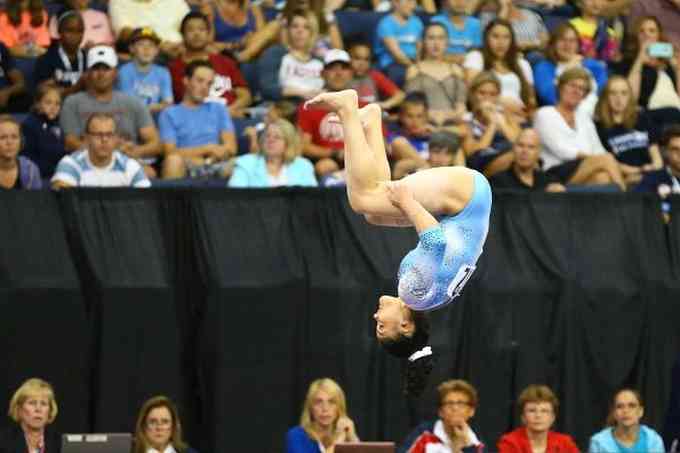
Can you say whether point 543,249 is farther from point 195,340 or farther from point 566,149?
point 195,340

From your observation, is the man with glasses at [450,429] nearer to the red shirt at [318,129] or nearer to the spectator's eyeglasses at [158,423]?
the spectator's eyeglasses at [158,423]

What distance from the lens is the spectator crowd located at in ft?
35.9

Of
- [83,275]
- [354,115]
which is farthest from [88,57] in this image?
[354,115]

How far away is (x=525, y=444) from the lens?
9.99 m

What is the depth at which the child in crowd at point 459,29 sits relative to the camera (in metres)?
13.1

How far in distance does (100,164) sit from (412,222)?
3596 millimetres

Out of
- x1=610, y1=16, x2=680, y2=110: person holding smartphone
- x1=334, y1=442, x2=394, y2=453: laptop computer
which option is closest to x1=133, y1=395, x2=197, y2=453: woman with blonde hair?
x1=334, y1=442, x2=394, y2=453: laptop computer

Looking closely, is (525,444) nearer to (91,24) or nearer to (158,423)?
(158,423)

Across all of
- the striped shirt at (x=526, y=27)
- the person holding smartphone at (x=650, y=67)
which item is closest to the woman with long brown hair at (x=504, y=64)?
the striped shirt at (x=526, y=27)

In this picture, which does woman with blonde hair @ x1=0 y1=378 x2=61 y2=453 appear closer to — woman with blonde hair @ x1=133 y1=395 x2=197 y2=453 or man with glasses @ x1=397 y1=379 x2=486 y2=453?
woman with blonde hair @ x1=133 y1=395 x2=197 y2=453

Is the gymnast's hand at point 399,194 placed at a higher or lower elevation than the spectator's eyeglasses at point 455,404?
higher

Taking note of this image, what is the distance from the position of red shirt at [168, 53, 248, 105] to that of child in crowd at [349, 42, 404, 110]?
80 centimetres

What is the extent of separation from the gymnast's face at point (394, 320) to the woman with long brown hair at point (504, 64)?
191 inches

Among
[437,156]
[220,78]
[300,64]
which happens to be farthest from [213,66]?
[437,156]
